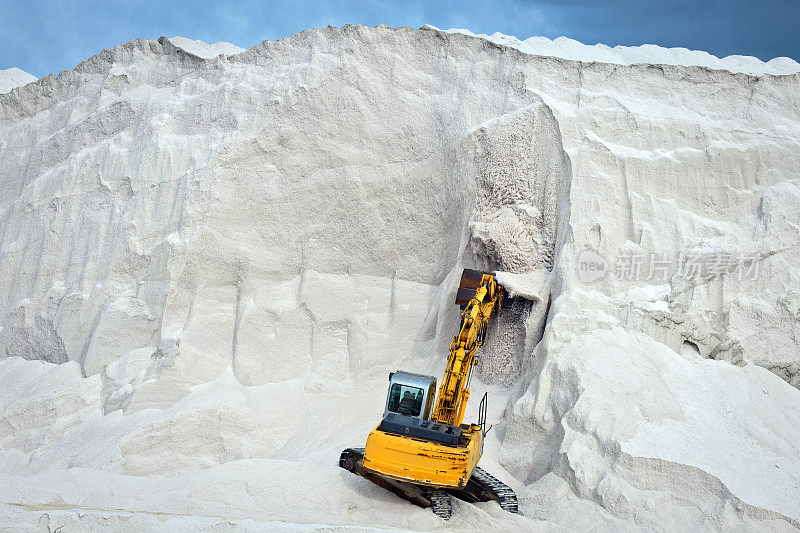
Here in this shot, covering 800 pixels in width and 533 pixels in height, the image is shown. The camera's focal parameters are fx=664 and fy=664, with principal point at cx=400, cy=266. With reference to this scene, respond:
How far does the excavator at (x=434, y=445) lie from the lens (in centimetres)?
845

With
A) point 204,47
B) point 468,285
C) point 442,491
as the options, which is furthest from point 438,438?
point 204,47

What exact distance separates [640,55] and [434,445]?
1211 cm

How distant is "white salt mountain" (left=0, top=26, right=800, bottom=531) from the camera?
31.5 ft

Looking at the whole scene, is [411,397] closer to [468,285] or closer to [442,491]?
[442,491]

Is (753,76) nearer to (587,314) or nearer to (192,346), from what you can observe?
(587,314)

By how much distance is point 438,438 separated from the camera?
872 centimetres

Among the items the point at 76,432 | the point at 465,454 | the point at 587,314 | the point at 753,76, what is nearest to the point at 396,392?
the point at 465,454

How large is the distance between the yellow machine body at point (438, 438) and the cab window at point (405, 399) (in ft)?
0.05

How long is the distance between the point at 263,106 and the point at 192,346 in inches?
250

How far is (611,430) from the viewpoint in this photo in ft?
32.0

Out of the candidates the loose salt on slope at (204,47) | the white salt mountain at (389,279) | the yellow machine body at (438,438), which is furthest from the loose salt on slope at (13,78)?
the yellow machine body at (438,438)

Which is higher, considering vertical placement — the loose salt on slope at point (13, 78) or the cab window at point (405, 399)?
the loose salt on slope at point (13, 78)

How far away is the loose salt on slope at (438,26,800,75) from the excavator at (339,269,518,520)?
827 centimetres

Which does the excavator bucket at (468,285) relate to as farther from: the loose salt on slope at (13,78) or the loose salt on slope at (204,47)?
the loose salt on slope at (13,78)
